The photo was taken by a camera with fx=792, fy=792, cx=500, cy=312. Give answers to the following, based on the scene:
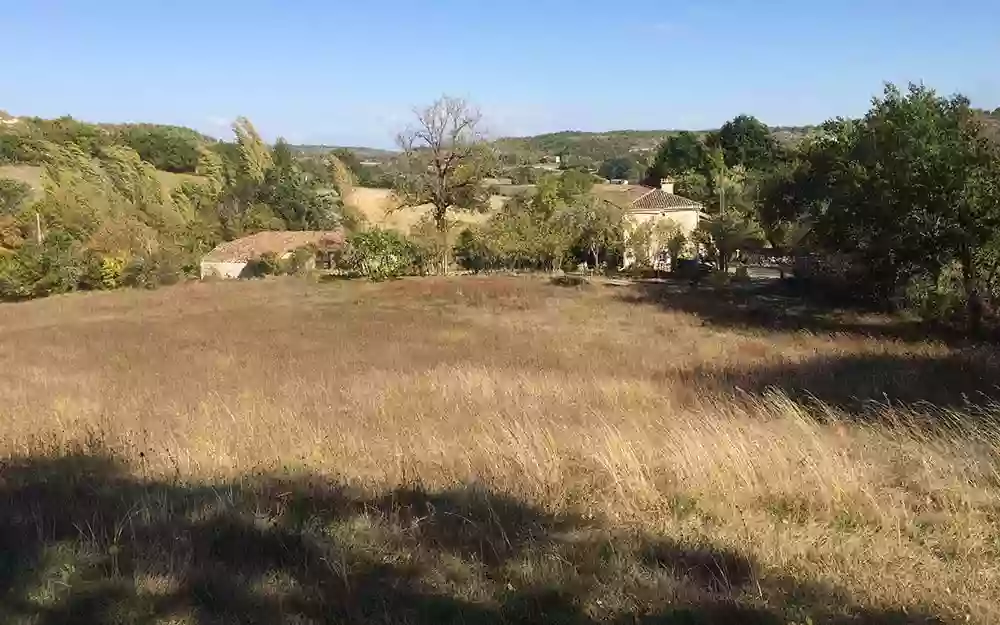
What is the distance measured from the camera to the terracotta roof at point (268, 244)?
161 ft

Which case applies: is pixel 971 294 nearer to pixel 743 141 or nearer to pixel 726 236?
pixel 726 236

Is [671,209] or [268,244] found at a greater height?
[671,209]

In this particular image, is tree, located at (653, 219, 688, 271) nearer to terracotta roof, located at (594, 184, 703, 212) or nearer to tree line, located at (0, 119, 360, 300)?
terracotta roof, located at (594, 184, 703, 212)

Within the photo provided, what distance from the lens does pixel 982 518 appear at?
4.24 metres

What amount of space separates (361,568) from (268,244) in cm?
4927

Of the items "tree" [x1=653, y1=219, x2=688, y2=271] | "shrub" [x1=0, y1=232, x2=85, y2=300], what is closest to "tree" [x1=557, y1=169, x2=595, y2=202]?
"tree" [x1=653, y1=219, x2=688, y2=271]

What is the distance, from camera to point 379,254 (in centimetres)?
4222

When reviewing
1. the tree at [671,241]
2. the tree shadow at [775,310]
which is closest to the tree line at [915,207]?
the tree shadow at [775,310]

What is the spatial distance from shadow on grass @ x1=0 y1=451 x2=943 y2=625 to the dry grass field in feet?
0.04

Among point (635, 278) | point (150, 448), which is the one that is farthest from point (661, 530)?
point (635, 278)

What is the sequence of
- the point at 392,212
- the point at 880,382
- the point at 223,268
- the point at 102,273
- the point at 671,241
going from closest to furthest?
the point at 880,382 → the point at 102,273 → the point at 671,241 → the point at 223,268 → the point at 392,212

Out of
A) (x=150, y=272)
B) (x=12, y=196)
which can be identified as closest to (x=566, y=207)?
(x=150, y=272)

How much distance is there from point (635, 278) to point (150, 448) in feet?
120

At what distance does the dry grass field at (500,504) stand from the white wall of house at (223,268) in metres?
38.4
